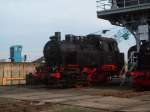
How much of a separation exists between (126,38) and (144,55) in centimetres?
725

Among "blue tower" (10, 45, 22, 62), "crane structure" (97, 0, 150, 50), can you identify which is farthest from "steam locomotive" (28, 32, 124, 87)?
"blue tower" (10, 45, 22, 62)

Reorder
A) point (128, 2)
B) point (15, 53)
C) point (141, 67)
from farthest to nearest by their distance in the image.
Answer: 1. point (15, 53)
2. point (128, 2)
3. point (141, 67)

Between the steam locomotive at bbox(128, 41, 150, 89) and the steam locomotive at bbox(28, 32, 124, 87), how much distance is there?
3.21 meters

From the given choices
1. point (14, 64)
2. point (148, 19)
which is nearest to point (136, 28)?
point (148, 19)

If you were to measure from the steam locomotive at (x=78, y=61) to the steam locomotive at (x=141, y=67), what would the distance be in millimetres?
3209

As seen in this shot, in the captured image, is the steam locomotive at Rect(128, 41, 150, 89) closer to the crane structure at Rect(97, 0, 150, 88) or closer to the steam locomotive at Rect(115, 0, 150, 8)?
the crane structure at Rect(97, 0, 150, 88)

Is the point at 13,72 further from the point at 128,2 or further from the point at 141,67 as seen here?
the point at 141,67

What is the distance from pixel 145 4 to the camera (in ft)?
93.6

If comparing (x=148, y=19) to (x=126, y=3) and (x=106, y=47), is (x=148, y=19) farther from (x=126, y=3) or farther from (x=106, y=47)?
(x=106, y=47)

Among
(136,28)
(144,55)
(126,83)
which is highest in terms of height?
(136,28)

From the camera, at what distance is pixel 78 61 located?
1121 inches

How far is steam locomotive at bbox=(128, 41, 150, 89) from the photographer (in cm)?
2464

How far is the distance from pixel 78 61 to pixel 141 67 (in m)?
4.69

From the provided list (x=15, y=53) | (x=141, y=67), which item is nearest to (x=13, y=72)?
(x=15, y=53)
